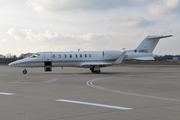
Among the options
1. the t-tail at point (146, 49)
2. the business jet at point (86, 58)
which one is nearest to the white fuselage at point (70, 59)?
the business jet at point (86, 58)

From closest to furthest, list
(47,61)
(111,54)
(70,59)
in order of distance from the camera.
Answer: (47,61) < (70,59) < (111,54)

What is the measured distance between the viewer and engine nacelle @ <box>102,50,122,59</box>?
31781mm

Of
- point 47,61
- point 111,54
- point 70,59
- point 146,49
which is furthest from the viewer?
point 146,49

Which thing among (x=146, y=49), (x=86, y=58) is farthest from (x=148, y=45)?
(x=86, y=58)

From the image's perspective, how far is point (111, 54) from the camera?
104 ft

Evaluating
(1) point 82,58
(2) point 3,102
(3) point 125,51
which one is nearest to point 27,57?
(1) point 82,58

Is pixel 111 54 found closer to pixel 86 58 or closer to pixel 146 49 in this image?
pixel 86 58

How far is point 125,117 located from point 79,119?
4.28 ft

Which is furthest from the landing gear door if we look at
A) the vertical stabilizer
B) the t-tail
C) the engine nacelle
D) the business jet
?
the vertical stabilizer

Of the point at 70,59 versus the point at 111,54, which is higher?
the point at 111,54

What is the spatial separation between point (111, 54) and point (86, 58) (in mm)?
3072

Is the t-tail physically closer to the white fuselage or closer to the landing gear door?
the white fuselage

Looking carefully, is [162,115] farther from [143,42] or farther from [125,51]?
[143,42]

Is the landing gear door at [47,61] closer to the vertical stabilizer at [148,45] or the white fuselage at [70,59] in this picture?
the white fuselage at [70,59]
